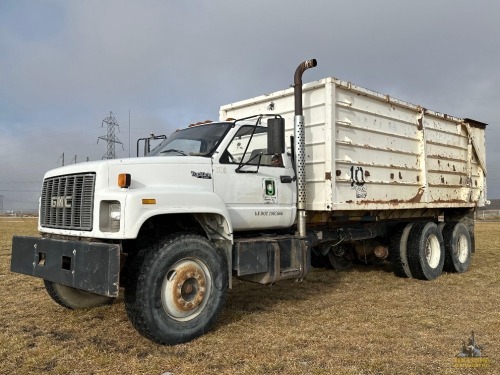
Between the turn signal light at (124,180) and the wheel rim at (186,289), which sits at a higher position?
the turn signal light at (124,180)

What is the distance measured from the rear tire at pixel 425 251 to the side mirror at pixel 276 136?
14.0 ft

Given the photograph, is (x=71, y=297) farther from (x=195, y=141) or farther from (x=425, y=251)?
(x=425, y=251)

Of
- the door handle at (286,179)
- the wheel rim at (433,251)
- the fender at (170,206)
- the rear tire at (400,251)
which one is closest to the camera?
the fender at (170,206)

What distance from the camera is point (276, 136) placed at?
209 inches

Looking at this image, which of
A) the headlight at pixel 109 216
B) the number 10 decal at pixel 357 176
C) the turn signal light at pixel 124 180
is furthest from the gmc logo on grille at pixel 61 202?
the number 10 decal at pixel 357 176

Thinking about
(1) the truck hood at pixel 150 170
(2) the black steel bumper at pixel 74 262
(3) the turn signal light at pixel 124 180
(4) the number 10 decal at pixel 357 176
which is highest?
(4) the number 10 decal at pixel 357 176

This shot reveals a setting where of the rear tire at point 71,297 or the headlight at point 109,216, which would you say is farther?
the rear tire at point 71,297

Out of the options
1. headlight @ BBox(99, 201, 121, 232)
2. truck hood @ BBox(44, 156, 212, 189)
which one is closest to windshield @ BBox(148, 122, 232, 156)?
truck hood @ BBox(44, 156, 212, 189)

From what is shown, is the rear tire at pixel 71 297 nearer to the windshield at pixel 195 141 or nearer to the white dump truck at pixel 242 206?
the white dump truck at pixel 242 206

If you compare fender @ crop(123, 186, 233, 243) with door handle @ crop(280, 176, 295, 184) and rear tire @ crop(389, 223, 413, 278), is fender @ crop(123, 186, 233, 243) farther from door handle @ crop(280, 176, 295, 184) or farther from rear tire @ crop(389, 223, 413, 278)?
rear tire @ crop(389, 223, 413, 278)

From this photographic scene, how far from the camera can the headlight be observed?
14.4 feet

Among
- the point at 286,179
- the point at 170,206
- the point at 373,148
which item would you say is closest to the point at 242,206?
the point at 286,179

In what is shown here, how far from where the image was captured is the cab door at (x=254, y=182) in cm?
536

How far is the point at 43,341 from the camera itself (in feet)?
15.5
